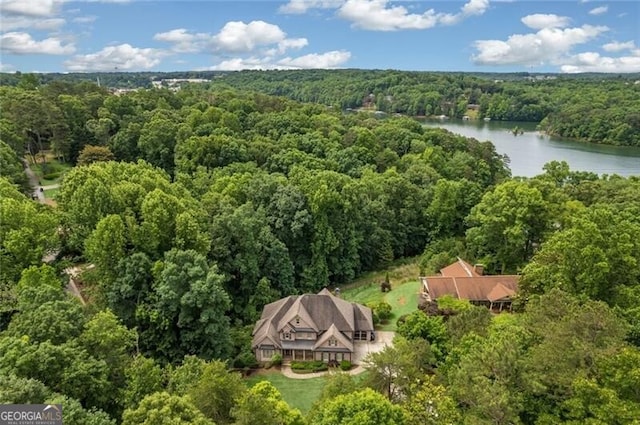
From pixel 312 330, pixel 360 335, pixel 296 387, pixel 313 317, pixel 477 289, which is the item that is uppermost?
pixel 477 289

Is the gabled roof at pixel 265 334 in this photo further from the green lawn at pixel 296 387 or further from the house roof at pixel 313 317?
the green lawn at pixel 296 387

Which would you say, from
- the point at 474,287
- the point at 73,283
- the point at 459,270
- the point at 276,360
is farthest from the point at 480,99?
the point at 73,283

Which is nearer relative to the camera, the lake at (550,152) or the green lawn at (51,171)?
the green lawn at (51,171)

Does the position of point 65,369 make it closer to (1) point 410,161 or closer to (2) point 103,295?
(2) point 103,295

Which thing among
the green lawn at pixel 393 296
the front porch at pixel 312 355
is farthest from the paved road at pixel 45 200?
the green lawn at pixel 393 296

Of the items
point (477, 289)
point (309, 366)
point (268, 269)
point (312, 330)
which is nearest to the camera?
point (309, 366)

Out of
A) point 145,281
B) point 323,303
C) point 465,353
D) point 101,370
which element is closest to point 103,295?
point 145,281

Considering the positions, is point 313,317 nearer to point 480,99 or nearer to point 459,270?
point 459,270
